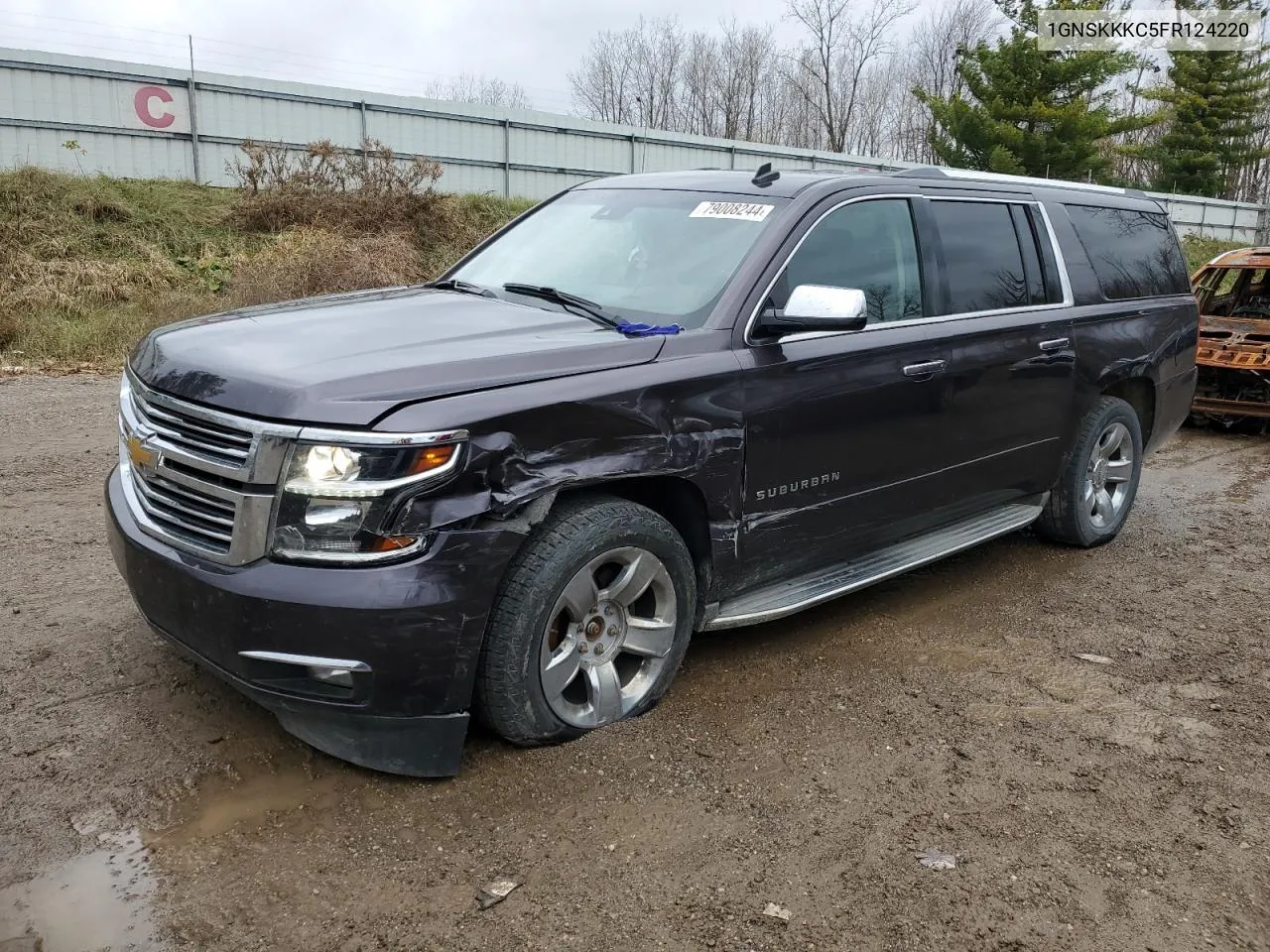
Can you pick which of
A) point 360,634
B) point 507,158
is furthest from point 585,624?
point 507,158

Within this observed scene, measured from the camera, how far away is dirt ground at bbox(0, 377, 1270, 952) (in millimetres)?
2711

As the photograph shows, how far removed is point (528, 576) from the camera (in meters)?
3.19

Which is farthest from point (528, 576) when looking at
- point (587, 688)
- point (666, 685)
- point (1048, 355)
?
point (1048, 355)

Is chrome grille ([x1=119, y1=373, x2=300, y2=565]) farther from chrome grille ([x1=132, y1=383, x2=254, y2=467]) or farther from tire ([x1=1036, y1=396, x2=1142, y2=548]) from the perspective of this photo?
tire ([x1=1036, y1=396, x2=1142, y2=548])

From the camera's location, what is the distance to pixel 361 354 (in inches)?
128

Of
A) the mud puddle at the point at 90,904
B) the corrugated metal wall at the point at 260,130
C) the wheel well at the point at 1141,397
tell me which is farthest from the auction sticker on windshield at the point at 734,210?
the corrugated metal wall at the point at 260,130

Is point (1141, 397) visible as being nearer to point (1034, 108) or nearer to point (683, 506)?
point (683, 506)

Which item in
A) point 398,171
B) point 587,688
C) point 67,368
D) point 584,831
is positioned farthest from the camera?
point 398,171

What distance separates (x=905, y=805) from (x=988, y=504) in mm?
2236

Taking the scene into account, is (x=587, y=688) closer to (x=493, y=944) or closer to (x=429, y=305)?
(x=493, y=944)

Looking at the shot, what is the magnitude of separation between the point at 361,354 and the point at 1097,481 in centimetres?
436

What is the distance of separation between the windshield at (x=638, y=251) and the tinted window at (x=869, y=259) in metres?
0.21

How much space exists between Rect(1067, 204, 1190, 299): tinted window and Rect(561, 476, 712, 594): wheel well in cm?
307

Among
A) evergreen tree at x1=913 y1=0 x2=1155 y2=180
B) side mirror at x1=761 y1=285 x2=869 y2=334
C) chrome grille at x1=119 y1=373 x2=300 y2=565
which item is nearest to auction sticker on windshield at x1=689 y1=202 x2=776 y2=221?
side mirror at x1=761 y1=285 x2=869 y2=334
